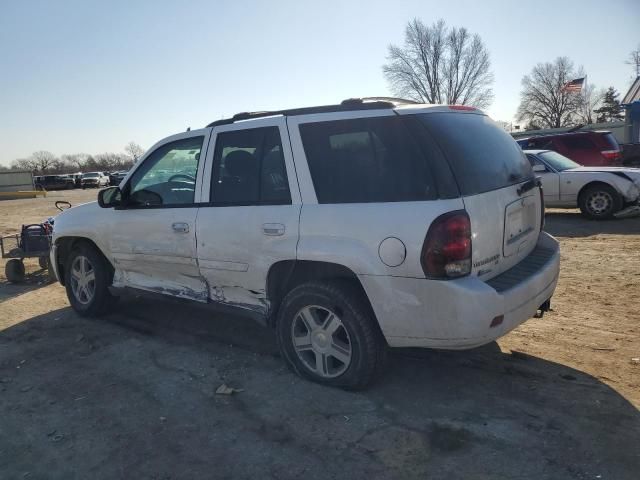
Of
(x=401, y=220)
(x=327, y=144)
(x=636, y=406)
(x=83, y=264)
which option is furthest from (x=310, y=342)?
(x=83, y=264)

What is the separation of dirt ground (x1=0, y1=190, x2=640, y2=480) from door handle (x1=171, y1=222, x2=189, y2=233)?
1.08m

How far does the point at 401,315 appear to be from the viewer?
10.6 ft

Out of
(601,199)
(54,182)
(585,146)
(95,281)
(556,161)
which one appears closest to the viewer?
(95,281)

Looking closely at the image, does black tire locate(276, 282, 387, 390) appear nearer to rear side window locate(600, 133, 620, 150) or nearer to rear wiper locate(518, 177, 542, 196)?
rear wiper locate(518, 177, 542, 196)

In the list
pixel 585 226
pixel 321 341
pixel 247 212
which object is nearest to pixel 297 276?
pixel 321 341

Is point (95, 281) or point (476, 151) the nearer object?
point (476, 151)

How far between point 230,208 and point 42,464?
2.08 meters

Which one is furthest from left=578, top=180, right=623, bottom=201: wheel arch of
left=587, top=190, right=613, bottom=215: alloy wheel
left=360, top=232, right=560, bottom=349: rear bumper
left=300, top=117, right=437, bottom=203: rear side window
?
left=300, top=117, right=437, bottom=203: rear side window

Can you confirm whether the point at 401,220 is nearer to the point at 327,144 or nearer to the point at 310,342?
the point at 327,144

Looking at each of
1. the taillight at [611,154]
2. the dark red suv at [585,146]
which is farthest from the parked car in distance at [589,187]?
the taillight at [611,154]

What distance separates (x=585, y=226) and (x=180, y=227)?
863cm

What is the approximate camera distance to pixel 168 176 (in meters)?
4.64

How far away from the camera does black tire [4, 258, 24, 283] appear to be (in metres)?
7.53

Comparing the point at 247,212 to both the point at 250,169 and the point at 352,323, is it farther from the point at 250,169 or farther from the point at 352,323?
the point at 352,323
